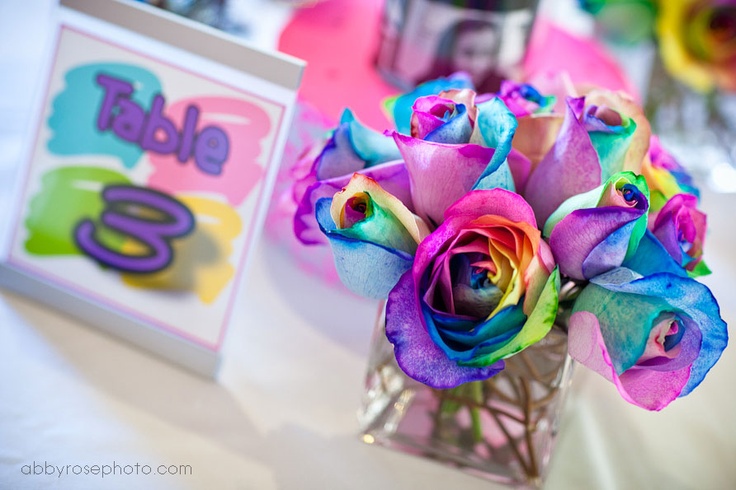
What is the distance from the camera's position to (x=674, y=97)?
78 cm

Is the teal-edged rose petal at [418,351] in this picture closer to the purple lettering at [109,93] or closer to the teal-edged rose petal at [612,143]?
the teal-edged rose petal at [612,143]

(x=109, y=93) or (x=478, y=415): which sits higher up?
(x=109, y=93)

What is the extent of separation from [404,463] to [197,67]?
10.3 inches

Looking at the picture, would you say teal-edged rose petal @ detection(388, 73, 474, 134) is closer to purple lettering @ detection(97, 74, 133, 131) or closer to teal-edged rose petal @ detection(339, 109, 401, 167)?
teal-edged rose petal @ detection(339, 109, 401, 167)

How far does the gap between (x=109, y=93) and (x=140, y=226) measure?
0.27 ft

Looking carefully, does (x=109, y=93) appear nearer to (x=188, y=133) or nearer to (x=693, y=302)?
(x=188, y=133)

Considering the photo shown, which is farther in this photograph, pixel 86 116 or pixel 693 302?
pixel 86 116

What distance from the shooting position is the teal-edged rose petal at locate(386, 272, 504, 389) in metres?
0.30

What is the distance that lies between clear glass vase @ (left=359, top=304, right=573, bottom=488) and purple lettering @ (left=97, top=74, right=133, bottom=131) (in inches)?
8.2

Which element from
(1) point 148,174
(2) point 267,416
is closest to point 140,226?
(1) point 148,174

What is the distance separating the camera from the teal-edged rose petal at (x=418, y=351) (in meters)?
0.30

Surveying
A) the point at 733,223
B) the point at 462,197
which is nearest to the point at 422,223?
the point at 462,197

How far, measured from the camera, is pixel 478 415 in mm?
426

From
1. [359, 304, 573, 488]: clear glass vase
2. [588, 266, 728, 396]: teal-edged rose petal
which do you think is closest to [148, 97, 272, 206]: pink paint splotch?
→ [359, 304, 573, 488]: clear glass vase
